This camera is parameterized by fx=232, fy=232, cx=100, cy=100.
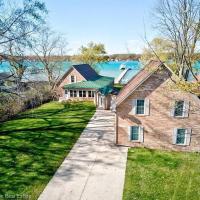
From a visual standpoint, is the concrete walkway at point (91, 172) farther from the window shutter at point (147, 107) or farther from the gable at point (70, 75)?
the gable at point (70, 75)

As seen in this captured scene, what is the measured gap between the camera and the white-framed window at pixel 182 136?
1799cm

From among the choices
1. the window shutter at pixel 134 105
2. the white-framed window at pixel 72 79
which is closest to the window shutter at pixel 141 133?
the window shutter at pixel 134 105

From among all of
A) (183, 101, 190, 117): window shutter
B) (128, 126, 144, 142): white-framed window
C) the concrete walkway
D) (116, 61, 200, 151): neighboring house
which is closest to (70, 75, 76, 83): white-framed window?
the concrete walkway

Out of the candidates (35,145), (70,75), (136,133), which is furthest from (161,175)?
(70,75)

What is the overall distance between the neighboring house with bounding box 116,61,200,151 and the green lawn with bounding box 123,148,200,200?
85 centimetres

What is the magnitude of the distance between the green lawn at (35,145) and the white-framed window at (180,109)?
28.6ft

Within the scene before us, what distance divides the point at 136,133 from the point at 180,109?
3.93 m

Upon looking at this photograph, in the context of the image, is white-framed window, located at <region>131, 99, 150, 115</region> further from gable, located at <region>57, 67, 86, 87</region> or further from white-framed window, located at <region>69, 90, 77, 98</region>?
gable, located at <region>57, 67, 86, 87</region>

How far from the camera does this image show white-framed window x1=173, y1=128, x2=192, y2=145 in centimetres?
1799

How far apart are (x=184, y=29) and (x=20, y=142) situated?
Answer: 51.3 feet

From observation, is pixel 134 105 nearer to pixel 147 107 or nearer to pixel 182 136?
pixel 147 107

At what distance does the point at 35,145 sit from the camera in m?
19.2

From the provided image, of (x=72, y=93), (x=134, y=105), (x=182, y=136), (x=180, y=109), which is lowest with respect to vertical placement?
(x=182, y=136)

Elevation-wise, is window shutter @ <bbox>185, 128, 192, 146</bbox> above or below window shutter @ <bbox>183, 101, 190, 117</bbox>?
below
